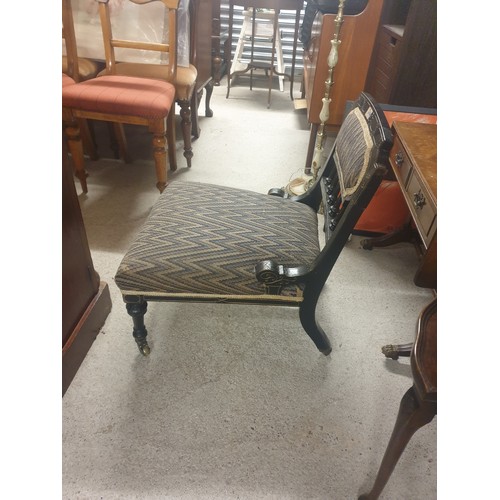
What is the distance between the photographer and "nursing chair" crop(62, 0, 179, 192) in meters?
1.84

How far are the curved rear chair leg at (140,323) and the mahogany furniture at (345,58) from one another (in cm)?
184

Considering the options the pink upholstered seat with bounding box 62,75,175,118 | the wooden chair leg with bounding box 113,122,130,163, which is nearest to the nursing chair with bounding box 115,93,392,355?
the pink upholstered seat with bounding box 62,75,175,118

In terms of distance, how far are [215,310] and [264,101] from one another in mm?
3171

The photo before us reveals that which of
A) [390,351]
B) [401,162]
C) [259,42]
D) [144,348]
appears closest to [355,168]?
[401,162]

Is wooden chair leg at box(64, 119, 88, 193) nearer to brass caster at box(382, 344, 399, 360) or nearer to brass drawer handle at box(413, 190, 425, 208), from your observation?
brass drawer handle at box(413, 190, 425, 208)

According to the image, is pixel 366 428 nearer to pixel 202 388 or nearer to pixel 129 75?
pixel 202 388

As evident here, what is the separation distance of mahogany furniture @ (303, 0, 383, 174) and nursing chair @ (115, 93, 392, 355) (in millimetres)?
1328

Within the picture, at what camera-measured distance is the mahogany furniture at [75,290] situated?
3.76 feet

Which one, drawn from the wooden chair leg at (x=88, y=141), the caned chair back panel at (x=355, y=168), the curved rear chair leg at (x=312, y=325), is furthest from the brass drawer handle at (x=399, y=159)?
Result: the wooden chair leg at (x=88, y=141)

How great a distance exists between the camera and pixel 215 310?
5.16 ft

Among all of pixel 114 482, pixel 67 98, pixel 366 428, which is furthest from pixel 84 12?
pixel 366 428

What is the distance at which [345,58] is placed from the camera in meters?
2.29

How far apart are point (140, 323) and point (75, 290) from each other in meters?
0.25

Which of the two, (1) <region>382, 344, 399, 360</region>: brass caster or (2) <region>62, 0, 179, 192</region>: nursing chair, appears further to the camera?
(2) <region>62, 0, 179, 192</region>: nursing chair
